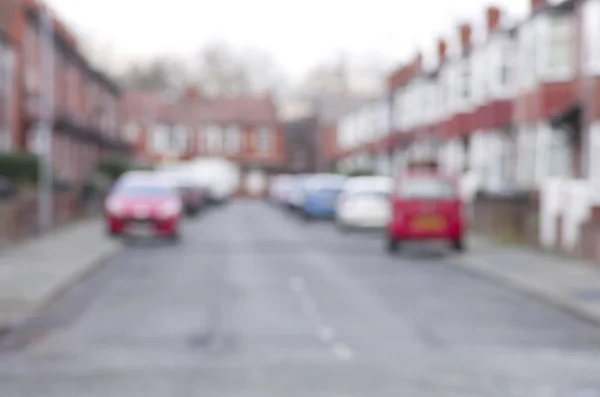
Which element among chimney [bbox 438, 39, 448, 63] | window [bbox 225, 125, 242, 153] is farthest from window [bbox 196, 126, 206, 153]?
chimney [bbox 438, 39, 448, 63]

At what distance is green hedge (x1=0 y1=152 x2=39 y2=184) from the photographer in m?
30.5

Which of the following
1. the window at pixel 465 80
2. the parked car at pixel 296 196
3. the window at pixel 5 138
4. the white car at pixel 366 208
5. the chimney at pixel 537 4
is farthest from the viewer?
the parked car at pixel 296 196

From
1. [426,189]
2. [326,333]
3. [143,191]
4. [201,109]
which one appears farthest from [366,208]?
[201,109]

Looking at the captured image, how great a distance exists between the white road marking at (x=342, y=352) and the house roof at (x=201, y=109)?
89601 mm

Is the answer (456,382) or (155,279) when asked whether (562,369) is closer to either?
(456,382)

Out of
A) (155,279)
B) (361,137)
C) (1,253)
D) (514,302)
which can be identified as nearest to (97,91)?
(361,137)

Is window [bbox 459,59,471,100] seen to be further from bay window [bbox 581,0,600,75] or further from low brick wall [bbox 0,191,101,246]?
low brick wall [bbox 0,191,101,246]

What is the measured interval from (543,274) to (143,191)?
1238 centimetres

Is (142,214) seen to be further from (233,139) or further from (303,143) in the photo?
(303,143)

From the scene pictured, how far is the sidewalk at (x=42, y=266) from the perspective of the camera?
47.7 ft

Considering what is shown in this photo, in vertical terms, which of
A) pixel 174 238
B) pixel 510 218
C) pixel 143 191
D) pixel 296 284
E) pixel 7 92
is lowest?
pixel 296 284

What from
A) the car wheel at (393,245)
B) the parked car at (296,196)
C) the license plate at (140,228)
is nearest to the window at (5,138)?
the license plate at (140,228)

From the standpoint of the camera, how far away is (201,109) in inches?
4021

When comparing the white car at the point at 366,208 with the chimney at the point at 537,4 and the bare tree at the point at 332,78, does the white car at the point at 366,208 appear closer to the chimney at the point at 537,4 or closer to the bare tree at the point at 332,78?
the chimney at the point at 537,4
